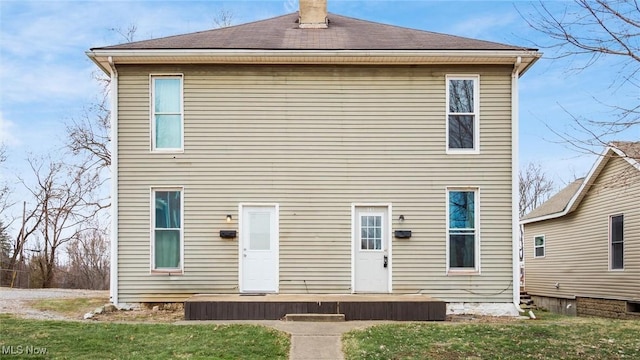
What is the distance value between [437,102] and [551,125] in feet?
13.9

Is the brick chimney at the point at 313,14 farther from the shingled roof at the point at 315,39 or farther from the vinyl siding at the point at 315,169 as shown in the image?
the vinyl siding at the point at 315,169

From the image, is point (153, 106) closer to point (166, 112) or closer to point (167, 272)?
point (166, 112)

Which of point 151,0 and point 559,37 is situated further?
point 151,0

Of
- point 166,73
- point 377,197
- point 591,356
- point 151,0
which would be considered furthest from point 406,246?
point 151,0

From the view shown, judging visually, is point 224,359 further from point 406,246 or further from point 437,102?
point 437,102

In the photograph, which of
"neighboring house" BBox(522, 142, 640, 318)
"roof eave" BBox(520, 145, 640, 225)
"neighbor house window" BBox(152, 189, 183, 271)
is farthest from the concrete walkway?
"roof eave" BBox(520, 145, 640, 225)

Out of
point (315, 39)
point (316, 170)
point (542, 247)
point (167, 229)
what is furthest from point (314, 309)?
point (542, 247)

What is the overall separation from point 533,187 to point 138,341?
1342 inches

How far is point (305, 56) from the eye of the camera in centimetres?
1093

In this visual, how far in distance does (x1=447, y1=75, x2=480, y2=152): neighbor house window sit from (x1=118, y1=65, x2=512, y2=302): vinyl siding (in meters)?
0.17

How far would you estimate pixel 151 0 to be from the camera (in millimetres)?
16266

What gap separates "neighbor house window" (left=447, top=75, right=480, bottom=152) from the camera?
11281mm

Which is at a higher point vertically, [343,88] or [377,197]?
[343,88]

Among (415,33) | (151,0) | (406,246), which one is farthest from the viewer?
(151,0)
